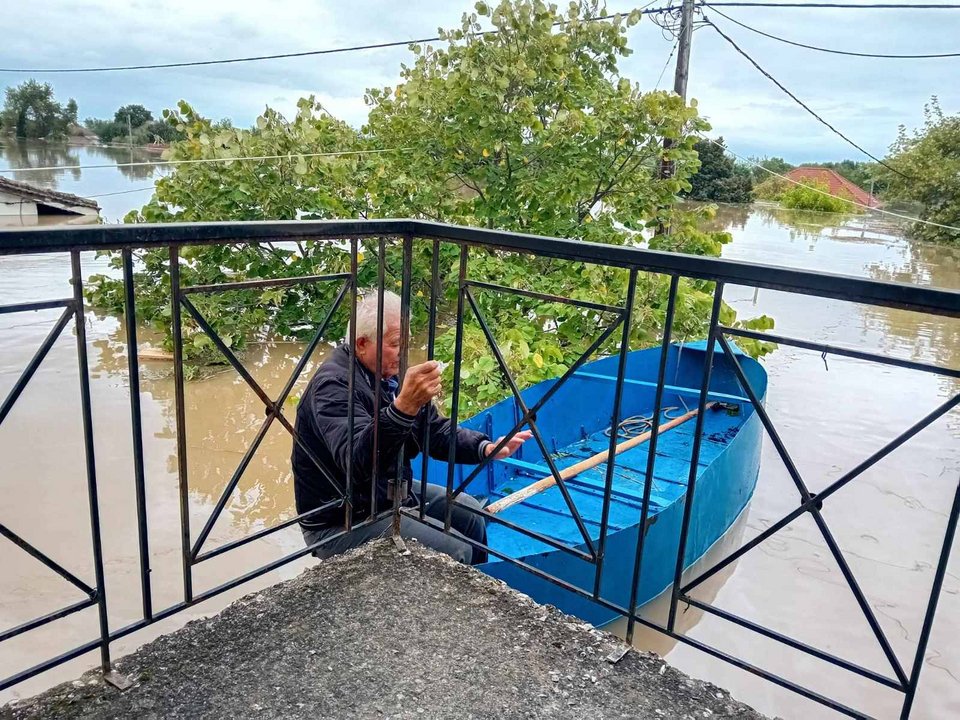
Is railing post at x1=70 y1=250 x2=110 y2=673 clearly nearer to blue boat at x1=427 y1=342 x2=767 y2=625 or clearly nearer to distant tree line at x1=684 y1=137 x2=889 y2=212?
blue boat at x1=427 y1=342 x2=767 y2=625

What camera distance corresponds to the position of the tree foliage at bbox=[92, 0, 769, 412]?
262 inches

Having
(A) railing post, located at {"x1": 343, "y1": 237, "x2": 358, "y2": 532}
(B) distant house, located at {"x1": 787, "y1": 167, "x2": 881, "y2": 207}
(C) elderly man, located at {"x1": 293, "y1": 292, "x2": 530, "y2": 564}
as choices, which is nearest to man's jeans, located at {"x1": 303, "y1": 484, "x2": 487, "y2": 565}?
(C) elderly man, located at {"x1": 293, "y1": 292, "x2": 530, "y2": 564}

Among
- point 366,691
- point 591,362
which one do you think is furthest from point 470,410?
point 366,691

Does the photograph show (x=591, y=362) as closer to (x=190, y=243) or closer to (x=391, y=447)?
(x=391, y=447)

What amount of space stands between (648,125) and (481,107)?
1.71 m

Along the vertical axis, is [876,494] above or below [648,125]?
below

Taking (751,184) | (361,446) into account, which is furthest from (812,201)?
(361,446)

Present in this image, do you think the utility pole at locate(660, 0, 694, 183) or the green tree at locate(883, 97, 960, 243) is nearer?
the utility pole at locate(660, 0, 694, 183)

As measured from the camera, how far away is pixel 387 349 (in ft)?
7.03

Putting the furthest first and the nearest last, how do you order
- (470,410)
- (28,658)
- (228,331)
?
(228,331)
(470,410)
(28,658)

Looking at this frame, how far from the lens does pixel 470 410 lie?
5.01 m

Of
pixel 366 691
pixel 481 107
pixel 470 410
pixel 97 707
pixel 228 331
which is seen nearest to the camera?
pixel 97 707

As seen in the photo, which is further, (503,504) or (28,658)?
(28,658)

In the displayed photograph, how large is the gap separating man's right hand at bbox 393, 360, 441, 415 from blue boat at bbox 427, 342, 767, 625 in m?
1.24
